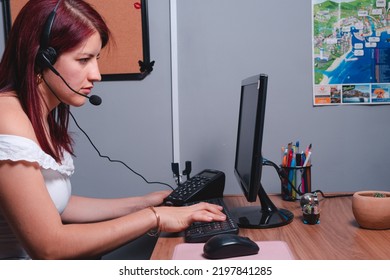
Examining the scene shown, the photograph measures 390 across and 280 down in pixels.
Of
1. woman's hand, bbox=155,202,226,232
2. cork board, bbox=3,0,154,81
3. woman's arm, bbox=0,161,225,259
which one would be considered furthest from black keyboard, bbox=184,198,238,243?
cork board, bbox=3,0,154,81

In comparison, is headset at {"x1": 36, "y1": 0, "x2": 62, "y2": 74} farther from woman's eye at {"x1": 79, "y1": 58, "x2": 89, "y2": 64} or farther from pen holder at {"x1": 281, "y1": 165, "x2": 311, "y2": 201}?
pen holder at {"x1": 281, "y1": 165, "x2": 311, "y2": 201}

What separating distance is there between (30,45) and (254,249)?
2.17ft

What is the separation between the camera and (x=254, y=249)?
842 mm

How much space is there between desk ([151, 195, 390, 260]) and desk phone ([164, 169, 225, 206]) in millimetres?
194

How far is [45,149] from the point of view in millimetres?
988

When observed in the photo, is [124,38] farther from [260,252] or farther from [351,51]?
[260,252]

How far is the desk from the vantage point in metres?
0.87

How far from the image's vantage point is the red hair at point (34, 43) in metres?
0.95

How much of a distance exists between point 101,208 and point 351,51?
1.04m

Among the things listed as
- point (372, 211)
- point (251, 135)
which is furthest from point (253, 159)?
point (372, 211)

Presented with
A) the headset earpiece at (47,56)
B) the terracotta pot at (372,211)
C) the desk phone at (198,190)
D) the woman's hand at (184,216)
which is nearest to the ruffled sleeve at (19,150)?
the headset earpiece at (47,56)
